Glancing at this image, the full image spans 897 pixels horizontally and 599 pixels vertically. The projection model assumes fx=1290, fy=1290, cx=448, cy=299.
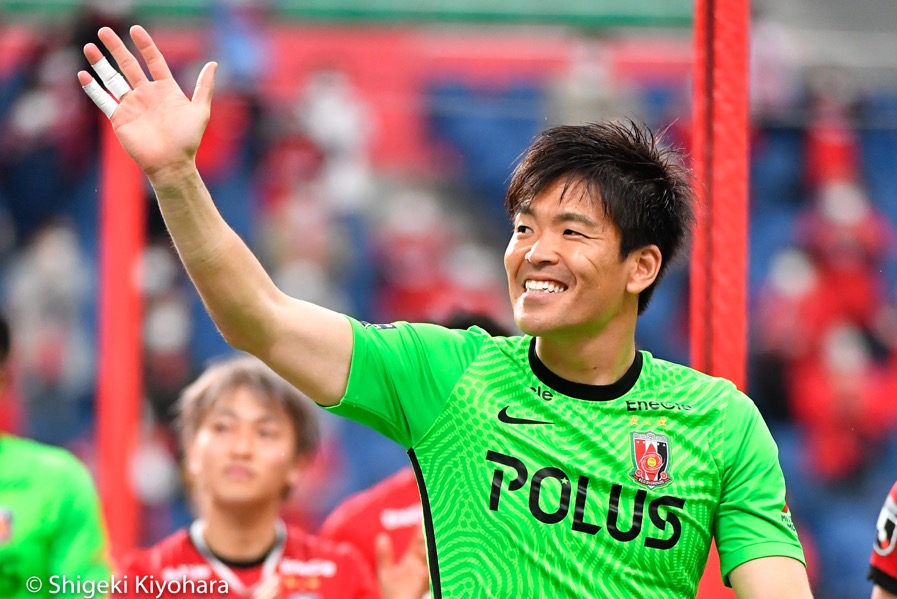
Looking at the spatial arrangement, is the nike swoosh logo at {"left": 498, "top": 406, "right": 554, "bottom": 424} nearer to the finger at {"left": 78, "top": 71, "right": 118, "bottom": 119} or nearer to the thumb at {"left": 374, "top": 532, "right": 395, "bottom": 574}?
the finger at {"left": 78, "top": 71, "right": 118, "bottom": 119}

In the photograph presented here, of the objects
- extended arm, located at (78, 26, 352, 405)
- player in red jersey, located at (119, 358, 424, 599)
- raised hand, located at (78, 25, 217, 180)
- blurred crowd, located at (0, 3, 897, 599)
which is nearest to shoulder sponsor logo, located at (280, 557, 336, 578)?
player in red jersey, located at (119, 358, 424, 599)

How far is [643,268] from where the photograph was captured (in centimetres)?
283

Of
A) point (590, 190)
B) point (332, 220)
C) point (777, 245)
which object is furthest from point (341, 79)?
point (590, 190)

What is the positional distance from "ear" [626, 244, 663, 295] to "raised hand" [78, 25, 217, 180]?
98 cm

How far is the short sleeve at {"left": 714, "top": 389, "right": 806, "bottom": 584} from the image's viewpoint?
263 centimetres

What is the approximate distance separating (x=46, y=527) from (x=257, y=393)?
2.76 ft

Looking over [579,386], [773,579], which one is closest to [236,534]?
[579,386]

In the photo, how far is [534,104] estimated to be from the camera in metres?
9.00

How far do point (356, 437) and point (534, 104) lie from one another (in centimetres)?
275

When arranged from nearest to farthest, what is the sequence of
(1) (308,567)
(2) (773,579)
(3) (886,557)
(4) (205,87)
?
1. (4) (205,87)
2. (2) (773,579)
3. (3) (886,557)
4. (1) (308,567)

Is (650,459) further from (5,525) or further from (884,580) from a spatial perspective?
(5,525)

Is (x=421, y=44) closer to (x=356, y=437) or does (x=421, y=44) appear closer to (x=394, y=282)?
(x=394, y=282)

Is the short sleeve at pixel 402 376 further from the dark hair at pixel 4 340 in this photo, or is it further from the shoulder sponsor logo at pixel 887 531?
the dark hair at pixel 4 340

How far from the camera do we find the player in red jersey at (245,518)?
4.48 meters
